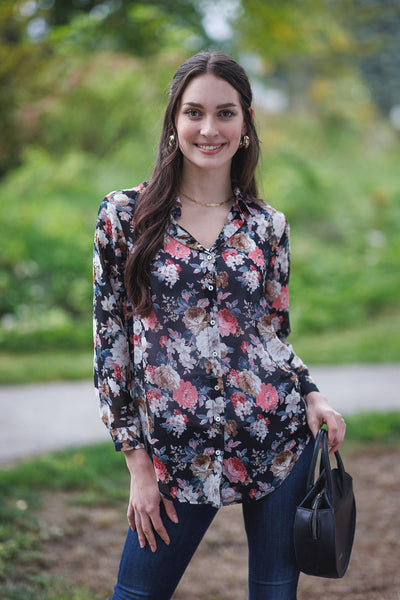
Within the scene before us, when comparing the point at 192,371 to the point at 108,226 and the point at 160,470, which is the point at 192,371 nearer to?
the point at 160,470

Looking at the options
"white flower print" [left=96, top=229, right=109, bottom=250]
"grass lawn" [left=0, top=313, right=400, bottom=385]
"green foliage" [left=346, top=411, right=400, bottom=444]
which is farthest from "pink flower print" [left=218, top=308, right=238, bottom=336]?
"grass lawn" [left=0, top=313, right=400, bottom=385]

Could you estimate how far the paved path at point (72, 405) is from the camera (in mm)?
5301

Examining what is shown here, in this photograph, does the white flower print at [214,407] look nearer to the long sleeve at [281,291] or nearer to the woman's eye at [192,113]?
the long sleeve at [281,291]

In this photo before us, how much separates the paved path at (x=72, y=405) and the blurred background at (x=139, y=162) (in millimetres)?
420

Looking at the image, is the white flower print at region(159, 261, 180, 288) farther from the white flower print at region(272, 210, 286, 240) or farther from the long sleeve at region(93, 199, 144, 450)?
the white flower print at region(272, 210, 286, 240)

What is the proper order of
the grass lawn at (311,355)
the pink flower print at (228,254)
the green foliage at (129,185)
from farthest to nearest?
1. the green foliage at (129,185)
2. the grass lawn at (311,355)
3. the pink flower print at (228,254)

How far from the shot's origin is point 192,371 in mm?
1773

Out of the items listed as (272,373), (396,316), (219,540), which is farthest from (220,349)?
(396,316)

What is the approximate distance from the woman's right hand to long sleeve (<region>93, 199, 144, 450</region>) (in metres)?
0.05

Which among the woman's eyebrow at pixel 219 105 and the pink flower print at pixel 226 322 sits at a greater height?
the woman's eyebrow at pixel 219 105

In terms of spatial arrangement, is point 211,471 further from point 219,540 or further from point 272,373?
point 219,540

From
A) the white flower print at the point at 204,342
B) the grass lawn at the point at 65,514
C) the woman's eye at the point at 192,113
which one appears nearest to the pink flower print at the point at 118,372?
the white flower print at the point at 204,342

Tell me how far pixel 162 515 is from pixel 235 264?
700mm

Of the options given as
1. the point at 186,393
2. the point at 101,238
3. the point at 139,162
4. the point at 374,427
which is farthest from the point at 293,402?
the point at 139,162
